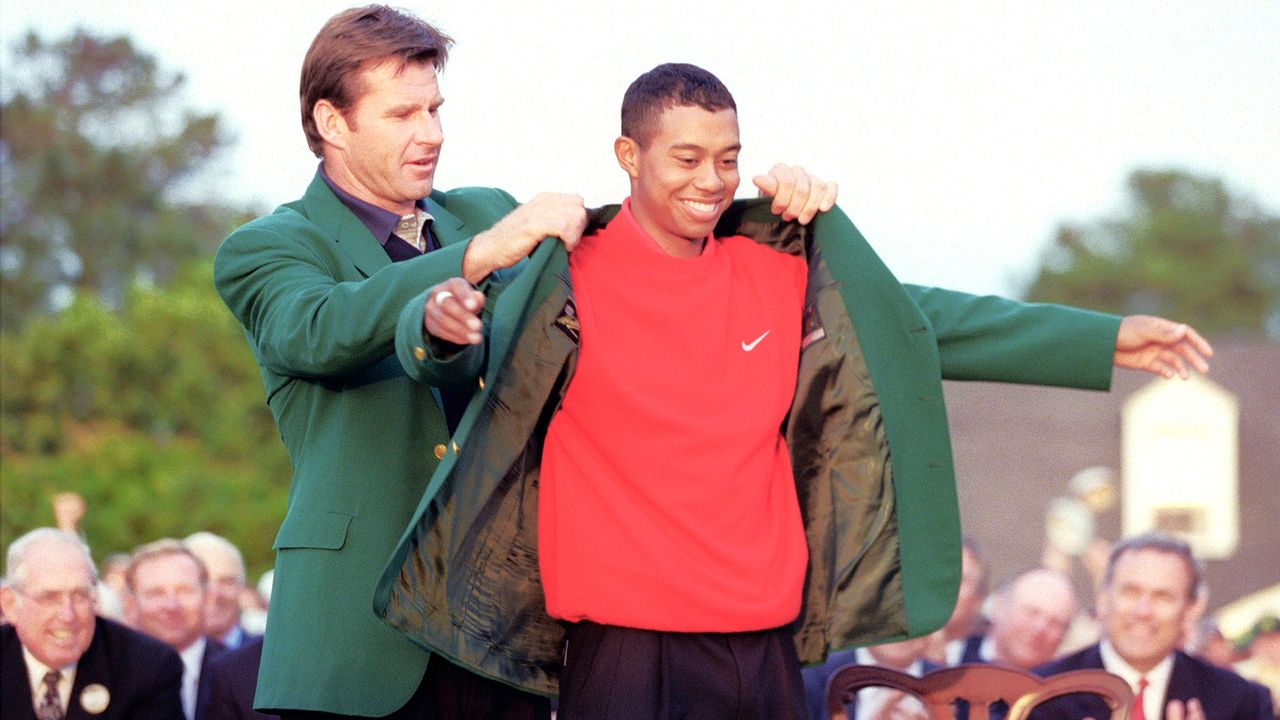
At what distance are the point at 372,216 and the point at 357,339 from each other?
0.53 metres

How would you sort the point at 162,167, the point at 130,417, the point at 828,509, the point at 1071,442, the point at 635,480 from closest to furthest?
1. the point at 635,480
2. the point at 828,509
3. the point at 1071,442
4. the point at 130,417
5. the point at 162,167

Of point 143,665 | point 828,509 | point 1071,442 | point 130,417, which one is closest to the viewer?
point 828,509

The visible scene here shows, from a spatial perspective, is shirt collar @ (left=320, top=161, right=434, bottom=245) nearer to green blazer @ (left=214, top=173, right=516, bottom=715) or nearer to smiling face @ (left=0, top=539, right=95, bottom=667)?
green blazer @ (left=214, top=173, right=516, bottom=715)

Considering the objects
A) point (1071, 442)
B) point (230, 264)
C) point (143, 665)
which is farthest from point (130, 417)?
point (230, 264)

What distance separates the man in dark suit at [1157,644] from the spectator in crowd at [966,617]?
1171mm

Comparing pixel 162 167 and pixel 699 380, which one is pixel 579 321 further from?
pixel 162 167

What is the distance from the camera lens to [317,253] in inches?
131

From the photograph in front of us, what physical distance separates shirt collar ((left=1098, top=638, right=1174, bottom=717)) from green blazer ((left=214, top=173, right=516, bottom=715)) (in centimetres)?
364

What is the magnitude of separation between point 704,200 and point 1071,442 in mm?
19457

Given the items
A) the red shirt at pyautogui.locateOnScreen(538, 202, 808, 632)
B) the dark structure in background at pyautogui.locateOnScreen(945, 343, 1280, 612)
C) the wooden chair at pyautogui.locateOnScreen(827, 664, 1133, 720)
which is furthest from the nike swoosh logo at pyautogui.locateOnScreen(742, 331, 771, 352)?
the dark structure in background at pyautogui.locateOnScreen(945, 343, 1280, 612)

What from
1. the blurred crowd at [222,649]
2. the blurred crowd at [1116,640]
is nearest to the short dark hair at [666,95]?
the blurred crowd at [1116,640]

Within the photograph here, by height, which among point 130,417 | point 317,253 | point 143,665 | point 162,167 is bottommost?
point 143,665

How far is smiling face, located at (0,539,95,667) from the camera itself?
630 centimetres

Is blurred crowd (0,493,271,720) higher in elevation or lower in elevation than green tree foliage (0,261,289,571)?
lower
